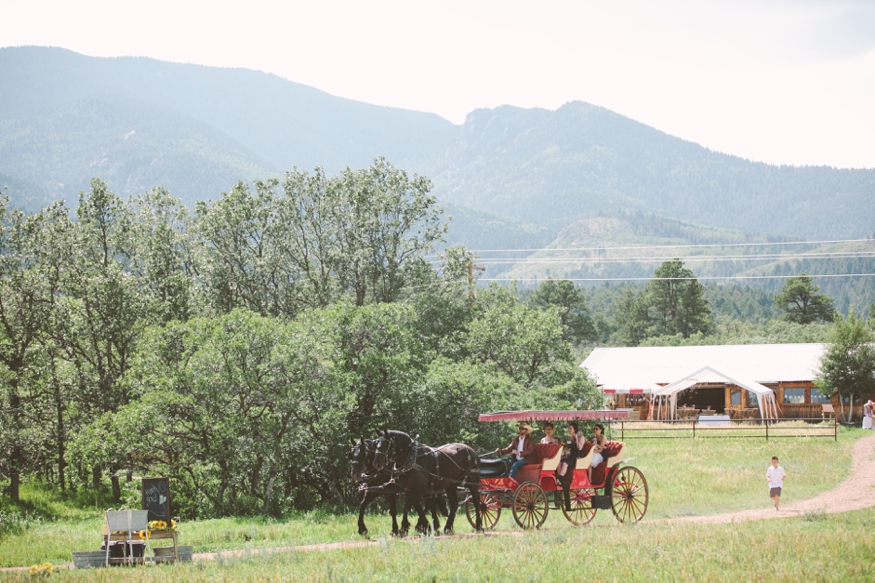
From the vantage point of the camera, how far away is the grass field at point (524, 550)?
44.3 feet

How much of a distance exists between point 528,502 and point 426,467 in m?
2.29

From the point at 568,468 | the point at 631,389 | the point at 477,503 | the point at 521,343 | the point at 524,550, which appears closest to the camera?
the point at 524,550

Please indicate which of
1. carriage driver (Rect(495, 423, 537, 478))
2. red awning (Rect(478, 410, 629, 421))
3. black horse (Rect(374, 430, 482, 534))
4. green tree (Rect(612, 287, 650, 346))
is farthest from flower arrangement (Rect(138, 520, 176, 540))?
green tree (Rect(612, 287, 650, 346))

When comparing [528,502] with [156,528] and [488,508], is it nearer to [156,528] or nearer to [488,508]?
[488,508]

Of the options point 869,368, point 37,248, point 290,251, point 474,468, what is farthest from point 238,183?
point 869,368

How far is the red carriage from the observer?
18453 mm

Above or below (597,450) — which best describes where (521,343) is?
above

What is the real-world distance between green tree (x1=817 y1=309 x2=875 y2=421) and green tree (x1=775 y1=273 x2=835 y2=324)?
56329 millimetres

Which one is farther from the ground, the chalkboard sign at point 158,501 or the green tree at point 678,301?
the green tree at point 678,301

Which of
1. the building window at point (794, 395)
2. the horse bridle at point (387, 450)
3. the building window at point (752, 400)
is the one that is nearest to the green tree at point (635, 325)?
the building window at point (794, 395)

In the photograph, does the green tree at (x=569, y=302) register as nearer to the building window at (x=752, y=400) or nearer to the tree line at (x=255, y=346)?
the building window at (x=752, y=400)

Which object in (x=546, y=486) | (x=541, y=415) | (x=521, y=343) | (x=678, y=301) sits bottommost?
(x=546, y=486)

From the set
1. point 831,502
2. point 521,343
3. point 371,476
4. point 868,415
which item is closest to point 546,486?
point 371,476

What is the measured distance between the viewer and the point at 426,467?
58.5ft
